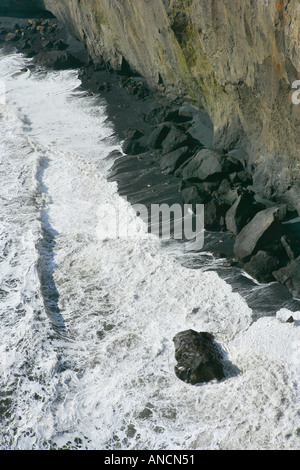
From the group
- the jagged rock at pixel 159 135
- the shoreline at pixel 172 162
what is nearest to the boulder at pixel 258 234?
the shoreline at pixel 172 162

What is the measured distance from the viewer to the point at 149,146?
51.5 ft

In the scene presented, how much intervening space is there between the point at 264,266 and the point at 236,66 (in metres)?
5.49

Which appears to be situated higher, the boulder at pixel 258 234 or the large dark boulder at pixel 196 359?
the boulder at pixel 258 234

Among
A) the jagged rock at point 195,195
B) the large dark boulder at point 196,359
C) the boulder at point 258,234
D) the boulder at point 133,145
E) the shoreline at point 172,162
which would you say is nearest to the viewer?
the large dark boulder at point 196,359

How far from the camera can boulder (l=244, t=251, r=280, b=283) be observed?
1016 cm

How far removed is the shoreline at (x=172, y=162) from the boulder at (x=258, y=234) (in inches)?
2.0

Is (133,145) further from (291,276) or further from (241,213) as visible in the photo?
(291,276)

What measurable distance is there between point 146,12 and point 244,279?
416 inches

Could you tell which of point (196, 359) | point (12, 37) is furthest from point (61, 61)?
point (196, 359)

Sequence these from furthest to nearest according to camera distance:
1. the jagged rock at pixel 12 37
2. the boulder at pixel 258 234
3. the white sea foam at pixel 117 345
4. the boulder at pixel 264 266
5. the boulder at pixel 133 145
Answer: the jagged rock at pixel 12 37 < the boulder at pixel 133 145 < the boulder at pixel 258 234 < the boulder at pixel 264 266 < the white sea foam at pixel 117 345

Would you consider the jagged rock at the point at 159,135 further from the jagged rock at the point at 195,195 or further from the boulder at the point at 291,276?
the boulder at the point at 291,276

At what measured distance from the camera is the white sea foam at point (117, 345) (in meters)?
7.95

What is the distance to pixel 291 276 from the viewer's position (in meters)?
9.80
